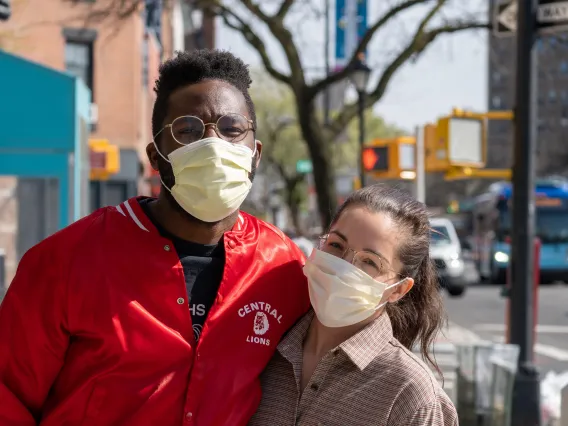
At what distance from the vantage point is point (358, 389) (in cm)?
244

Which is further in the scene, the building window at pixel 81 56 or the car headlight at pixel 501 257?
the car headlight at pixel 501 257

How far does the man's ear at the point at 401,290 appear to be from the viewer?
261 cm

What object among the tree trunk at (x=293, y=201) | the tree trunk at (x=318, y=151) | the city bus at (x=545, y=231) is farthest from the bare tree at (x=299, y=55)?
the tree trunk at (x=293, y=201)

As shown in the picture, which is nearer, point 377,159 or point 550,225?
point 377,159

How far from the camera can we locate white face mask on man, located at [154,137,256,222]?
96.7 inches

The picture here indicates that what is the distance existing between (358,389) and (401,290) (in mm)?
332

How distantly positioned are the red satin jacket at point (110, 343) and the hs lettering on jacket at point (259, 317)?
8 centimetres

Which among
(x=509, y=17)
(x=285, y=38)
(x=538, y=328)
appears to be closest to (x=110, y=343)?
(x=509, y=17)

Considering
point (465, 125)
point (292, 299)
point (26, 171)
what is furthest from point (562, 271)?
point (292, 299)

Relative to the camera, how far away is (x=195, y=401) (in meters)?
2.39

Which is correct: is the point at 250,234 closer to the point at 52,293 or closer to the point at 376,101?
the point at 52,293

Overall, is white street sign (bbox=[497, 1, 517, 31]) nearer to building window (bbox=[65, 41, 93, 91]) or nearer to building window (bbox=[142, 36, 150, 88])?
building window (bbox=[65, 41, 93, 91])

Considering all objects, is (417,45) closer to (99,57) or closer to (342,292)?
(99,57)

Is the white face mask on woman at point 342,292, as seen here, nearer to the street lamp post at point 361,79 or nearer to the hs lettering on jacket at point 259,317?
the hs lettering on jacket at point 259,317
